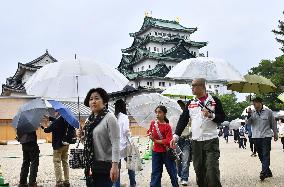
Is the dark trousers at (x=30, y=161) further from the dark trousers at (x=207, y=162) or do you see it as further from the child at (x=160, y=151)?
the dark trousers at (x=207, y=162)

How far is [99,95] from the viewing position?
14.5 feet

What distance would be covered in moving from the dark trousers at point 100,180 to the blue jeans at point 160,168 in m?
2.66

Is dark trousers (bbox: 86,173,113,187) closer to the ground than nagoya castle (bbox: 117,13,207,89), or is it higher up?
closer to the ground

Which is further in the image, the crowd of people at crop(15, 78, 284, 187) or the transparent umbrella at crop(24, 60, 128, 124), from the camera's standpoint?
the transparent umbrella at crop(24, 60, 128, 124)

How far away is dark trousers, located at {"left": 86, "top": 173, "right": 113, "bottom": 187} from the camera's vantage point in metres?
4.21

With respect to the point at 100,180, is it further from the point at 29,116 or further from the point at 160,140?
the point at 29,116

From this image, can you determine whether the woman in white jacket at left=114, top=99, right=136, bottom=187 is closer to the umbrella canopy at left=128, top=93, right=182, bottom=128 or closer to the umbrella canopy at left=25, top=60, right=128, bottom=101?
the umbrella canopy at left=25, top=60, right=128, bottom=101

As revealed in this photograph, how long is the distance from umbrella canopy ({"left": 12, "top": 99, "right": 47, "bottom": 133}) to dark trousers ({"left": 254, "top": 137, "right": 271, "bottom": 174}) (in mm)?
4723

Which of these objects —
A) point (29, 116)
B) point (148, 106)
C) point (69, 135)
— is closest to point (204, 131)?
point (69, 135)

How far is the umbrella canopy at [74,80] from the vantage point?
21.3 ft

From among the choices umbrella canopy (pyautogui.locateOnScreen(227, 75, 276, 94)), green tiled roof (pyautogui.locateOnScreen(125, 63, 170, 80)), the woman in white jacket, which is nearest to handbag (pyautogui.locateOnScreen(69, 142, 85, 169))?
the woman in white jacket

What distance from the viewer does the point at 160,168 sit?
689cm

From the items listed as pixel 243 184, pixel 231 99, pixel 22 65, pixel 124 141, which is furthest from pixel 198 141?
pixel 231 99

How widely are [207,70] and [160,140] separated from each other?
1.97 meters
